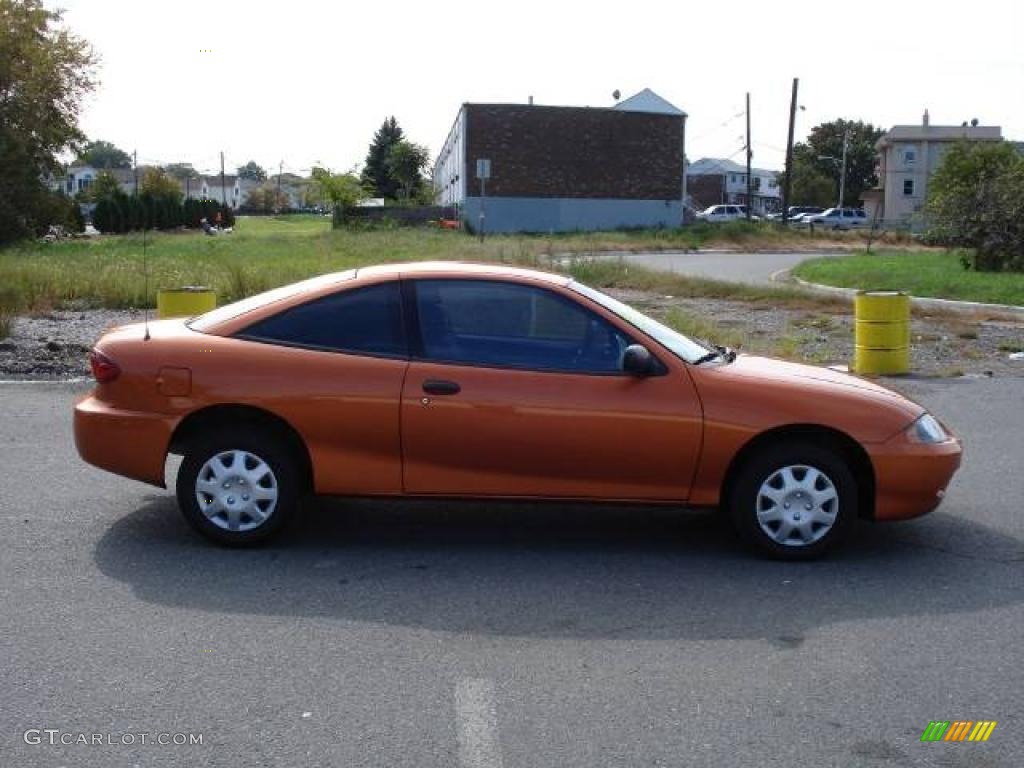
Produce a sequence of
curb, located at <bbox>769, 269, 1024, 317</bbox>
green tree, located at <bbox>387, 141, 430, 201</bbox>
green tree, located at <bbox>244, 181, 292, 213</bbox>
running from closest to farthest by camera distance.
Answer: curb, located at <bbox>769, 269, 1024, 317</bbox>
green tree, located at <bbox>387, 141, 430, 201</bbox>
green tree, located at <bbox>244, 181, 292, 213</bbox>

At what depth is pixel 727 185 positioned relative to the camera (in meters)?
129

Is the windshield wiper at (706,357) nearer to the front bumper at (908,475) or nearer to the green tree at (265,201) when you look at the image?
the front bumper at (908,475)

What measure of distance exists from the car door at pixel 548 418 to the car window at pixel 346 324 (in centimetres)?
17

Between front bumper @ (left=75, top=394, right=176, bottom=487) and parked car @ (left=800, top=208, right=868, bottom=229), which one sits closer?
front bumper @ (left=75, top=394, right=176, bottom=487)

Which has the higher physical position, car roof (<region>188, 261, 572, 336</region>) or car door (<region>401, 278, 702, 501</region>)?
car roof (<region>188, 261, 572, 336</region>)

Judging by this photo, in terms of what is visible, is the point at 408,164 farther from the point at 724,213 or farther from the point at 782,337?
the point at 782,337

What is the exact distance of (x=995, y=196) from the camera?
94.5 feet

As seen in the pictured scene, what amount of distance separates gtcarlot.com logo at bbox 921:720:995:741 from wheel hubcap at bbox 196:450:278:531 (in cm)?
331

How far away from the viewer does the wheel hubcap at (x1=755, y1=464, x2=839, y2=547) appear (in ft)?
19.7

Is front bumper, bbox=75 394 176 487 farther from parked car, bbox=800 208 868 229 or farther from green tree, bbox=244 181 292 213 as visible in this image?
green tree, bbox=244 181 292 213

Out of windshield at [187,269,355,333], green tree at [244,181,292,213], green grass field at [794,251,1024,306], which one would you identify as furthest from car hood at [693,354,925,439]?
green tree at [244,181,292,213]

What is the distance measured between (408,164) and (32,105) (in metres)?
43.8

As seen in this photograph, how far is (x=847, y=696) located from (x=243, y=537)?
122 inches

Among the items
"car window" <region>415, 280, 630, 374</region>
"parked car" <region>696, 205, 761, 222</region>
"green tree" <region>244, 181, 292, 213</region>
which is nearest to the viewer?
"car window" <region>415, 280, 630, 374</region>
